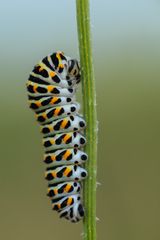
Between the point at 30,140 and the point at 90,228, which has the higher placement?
the point at 90,228

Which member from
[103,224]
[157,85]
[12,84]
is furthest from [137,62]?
[103,224]

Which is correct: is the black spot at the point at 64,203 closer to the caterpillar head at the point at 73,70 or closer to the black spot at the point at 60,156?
Result: the black spot at the point at 60,156

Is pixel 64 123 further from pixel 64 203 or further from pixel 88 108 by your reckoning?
pixel 88 108

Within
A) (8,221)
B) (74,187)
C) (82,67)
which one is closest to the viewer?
(82,67)

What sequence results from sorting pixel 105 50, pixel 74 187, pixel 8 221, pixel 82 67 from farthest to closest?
1. pixel 105 50
2. pixel 8 221
3. pixel 74 187
4. pixel 82 67

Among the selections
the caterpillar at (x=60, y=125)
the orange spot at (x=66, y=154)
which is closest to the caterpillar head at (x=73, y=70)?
the caterpillar at (x=60, y=125)

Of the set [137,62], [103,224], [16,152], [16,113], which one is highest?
[137,62]

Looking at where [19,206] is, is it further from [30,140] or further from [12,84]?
Result: [12,84]

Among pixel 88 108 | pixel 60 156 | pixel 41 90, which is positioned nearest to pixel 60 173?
pixel 60 156
